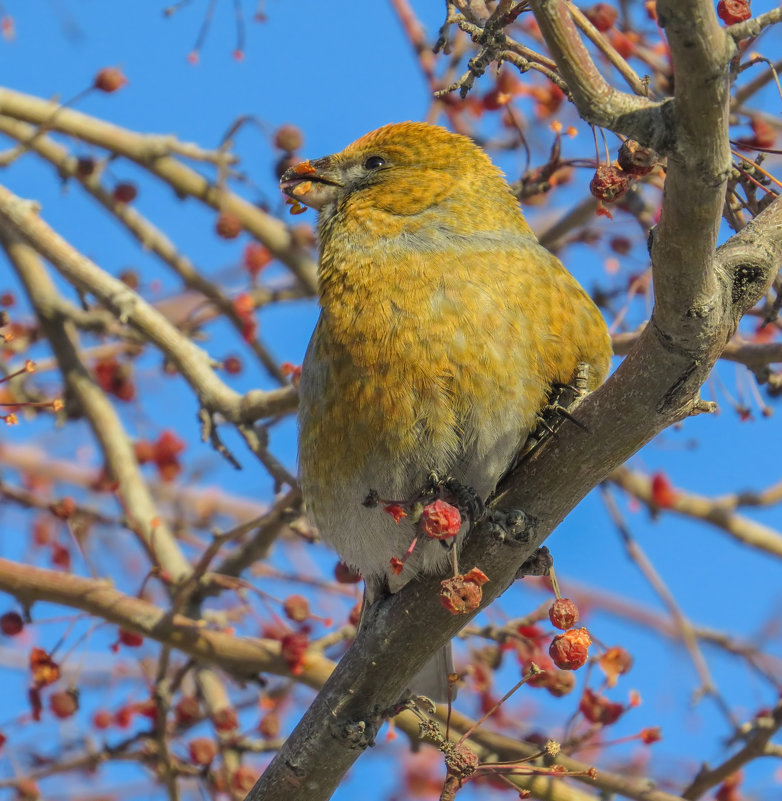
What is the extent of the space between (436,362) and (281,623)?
107 centimetres

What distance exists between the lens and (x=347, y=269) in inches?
111

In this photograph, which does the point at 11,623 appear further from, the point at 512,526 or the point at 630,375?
the point at 630,375

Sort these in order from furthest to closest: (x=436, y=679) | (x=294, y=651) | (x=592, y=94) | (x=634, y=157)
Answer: (x=436, y=679), (x=294, y=651), (x=634, y=157), (x=592, y=94)

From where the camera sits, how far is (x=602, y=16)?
3455 mm

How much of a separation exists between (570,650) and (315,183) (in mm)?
1644

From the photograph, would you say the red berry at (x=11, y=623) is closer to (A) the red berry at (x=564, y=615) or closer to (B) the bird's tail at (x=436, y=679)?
(B) the bird's tail at (x=436, y=679)

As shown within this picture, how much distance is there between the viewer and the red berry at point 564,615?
2268 millimetres

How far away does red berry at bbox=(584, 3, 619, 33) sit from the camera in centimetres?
344

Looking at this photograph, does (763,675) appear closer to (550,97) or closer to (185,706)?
(185,706)

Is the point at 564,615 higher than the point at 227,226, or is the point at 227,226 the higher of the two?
the point at 227,226

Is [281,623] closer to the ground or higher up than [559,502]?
Result: higher up

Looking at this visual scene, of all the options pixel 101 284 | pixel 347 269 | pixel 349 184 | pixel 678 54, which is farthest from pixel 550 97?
pixel 678 54

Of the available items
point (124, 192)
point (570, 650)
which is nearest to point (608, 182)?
point (570, 650)

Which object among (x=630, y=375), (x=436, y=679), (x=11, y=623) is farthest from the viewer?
(x=436, y=679)
